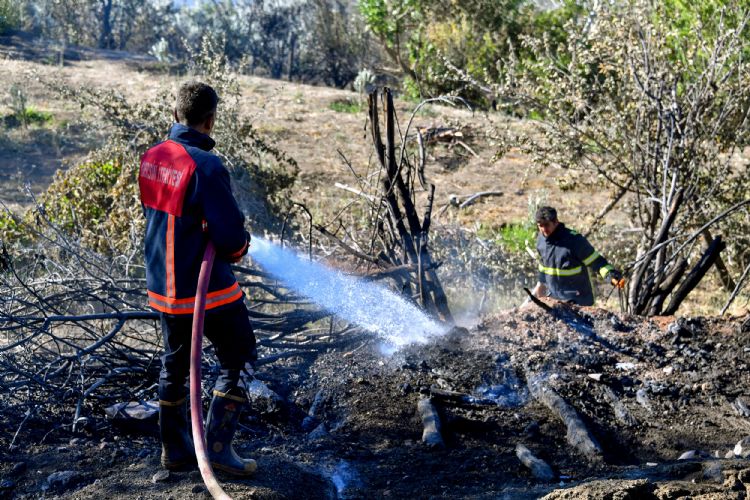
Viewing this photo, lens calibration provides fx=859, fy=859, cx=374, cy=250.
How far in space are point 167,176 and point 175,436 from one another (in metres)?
1.22

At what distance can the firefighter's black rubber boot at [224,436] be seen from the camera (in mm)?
3910

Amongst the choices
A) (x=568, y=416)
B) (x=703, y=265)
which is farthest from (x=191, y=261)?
(x=703, y=265)

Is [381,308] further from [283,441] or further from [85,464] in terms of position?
[85,464]

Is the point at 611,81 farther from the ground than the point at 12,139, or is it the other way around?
the point at 611,81

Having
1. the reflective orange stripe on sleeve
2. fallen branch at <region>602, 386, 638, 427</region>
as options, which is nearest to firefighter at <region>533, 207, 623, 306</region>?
fallen branch at <region>602, 386, 638, 427</region>

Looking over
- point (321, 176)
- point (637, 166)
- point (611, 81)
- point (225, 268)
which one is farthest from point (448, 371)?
point (321, 176)

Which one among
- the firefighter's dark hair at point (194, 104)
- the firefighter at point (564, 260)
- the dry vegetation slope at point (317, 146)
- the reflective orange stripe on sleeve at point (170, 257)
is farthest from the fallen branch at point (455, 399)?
the dry vegetation slope at point (317, 146)

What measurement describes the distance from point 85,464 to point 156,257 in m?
1.23

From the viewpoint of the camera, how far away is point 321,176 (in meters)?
13.0

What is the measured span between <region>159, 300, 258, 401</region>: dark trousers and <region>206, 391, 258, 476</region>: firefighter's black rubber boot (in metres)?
0.05

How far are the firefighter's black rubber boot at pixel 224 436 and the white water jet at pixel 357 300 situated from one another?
2.17 metres

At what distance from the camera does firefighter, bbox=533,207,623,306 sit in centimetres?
748

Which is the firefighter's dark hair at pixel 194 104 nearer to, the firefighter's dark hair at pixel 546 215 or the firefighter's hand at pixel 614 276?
the firefighter's hand at pixel 614 276

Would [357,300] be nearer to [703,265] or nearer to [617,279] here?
[617,279]
